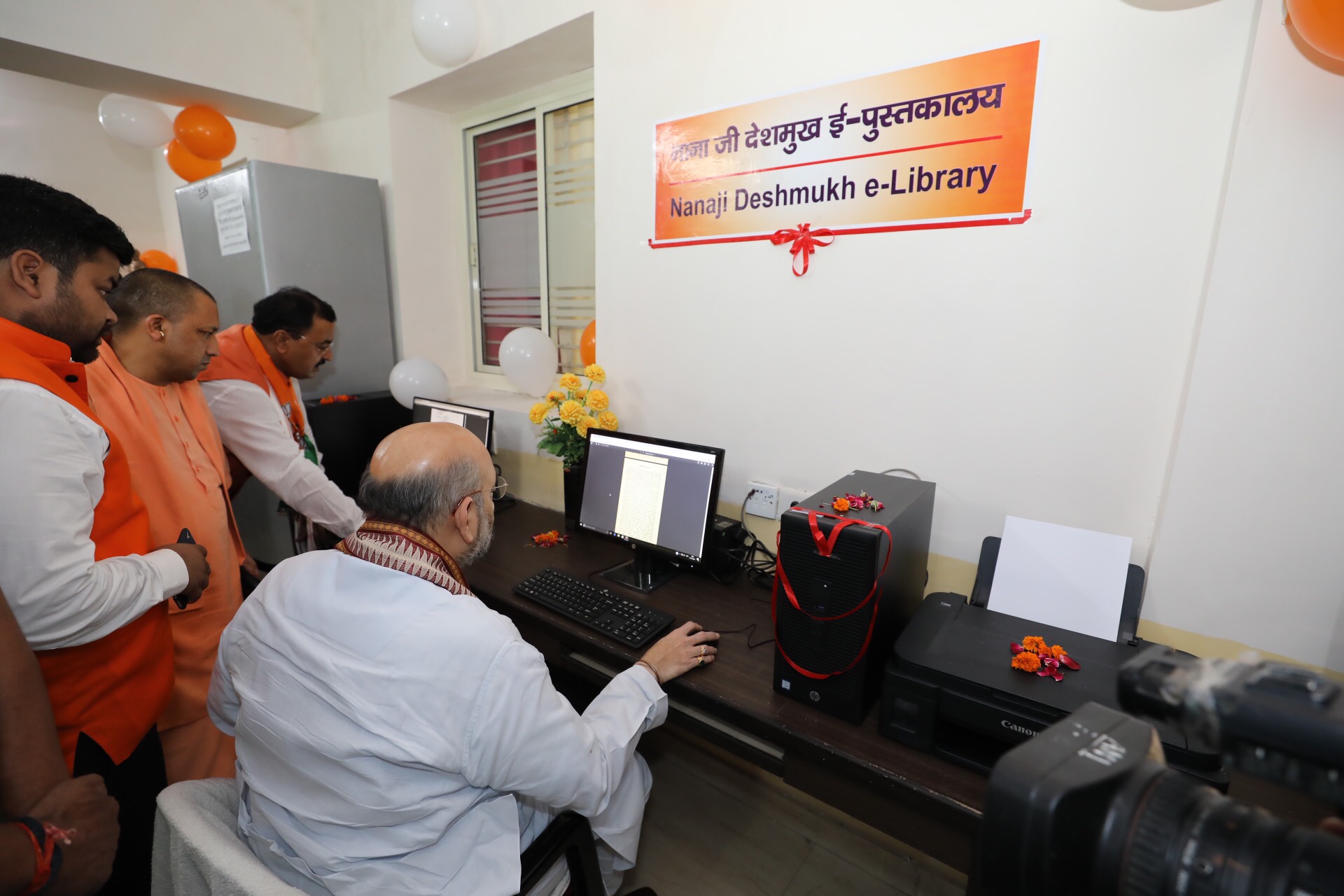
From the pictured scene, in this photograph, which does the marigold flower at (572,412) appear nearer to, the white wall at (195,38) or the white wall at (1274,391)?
the white wall at (1274,391)

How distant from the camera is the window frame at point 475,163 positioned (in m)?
2.41

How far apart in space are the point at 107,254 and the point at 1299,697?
1726mm

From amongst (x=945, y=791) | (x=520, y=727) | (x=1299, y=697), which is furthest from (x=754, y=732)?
(x=1299, y=697)

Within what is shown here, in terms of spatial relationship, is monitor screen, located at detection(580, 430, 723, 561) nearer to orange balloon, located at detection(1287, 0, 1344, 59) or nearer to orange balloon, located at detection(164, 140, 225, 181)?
orange balloon, located at detection(1287, 0, 1344, 59)

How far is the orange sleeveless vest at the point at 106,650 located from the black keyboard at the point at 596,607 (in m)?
0.75

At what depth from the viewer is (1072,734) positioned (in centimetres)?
48

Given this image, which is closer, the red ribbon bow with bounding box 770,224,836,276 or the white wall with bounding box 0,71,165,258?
the red ribbon bow with bounding box 770,224,836,276

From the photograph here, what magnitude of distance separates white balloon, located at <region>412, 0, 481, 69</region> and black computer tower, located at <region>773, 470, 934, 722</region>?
81.6 inches

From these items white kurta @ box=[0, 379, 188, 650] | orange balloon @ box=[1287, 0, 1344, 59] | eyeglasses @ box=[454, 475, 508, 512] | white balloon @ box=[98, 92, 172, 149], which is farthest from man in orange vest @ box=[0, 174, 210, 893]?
white balloon @ box=[98, 92, 172, 149]

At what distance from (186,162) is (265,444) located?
2.25m

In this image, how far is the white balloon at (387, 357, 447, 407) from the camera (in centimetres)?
254

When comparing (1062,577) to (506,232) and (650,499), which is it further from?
(506,232)

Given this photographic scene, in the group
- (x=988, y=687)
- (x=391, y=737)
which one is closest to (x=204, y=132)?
(x=391, y=737)

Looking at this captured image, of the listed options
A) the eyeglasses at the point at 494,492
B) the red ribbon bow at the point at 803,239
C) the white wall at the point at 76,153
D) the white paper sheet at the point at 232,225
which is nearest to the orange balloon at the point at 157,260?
the white wall at the point at 76,153
